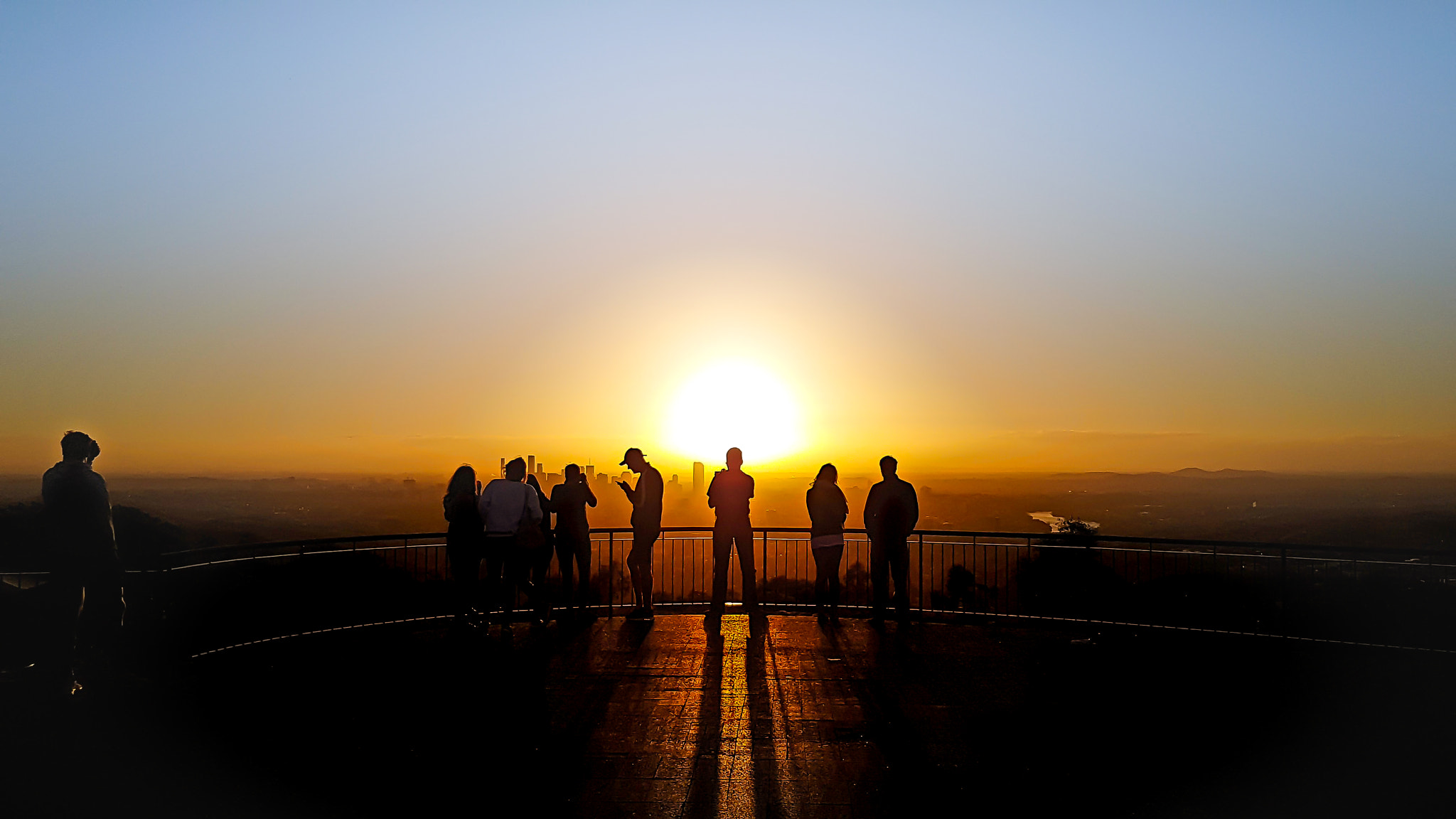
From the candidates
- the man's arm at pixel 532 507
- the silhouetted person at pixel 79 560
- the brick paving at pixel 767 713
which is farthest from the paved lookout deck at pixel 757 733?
the man's arm at pixel 532 507

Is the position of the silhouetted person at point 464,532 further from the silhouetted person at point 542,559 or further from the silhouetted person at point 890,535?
the silhouetted person at point 890,535

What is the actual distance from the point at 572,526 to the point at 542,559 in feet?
2.36

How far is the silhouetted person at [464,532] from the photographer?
12.2 meters

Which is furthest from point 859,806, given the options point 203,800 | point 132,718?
point 132,718

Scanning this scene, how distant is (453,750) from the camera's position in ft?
23.0

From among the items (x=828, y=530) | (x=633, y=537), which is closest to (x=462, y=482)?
(x=633, y=537)

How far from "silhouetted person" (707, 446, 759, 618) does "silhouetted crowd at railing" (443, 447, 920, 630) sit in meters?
0.01

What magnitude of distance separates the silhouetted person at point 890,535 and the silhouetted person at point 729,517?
1.66 metres

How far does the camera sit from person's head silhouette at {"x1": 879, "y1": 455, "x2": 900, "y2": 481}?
1372 cm

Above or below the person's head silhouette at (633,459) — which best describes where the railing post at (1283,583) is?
below

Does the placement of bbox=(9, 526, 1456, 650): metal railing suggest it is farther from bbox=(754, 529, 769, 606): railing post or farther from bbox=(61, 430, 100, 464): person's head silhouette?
bbox=(61, 430, 100, 464): person's head silhouette

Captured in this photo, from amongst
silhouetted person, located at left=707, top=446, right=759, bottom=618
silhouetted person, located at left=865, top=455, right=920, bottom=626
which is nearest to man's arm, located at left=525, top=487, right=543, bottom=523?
silhouetted person, located at left=707, top=446, right=759, bottom=618

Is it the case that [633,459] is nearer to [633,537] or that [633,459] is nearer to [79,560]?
[633,537]

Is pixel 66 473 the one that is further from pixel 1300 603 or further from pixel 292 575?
pixel 1300 603
